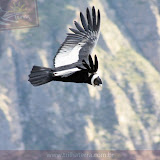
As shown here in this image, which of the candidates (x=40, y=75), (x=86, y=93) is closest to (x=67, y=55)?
(x=40, y=75)

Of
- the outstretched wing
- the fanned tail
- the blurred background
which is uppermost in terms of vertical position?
the outstretched wing

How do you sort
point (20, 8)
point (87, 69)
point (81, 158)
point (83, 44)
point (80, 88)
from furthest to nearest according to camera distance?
point (81, 158)
point (20, 8)
point (80, 88)
point (83, 44)
point (87, 69)

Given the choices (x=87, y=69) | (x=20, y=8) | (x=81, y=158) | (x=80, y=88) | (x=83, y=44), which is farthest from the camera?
(x=81, y=158)

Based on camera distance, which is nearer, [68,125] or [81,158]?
[68,125]

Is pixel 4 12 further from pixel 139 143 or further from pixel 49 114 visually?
pixel 139 143

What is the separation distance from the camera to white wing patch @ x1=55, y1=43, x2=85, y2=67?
19141mm

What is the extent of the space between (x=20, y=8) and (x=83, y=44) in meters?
145

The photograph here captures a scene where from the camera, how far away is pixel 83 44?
2033cm

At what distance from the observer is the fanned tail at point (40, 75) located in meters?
17.0

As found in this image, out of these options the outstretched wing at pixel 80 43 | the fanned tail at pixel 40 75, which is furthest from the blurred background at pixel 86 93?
the fanned tail at pixel 40 75

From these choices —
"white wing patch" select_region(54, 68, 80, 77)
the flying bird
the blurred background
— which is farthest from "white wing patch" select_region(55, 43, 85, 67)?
the blurred background

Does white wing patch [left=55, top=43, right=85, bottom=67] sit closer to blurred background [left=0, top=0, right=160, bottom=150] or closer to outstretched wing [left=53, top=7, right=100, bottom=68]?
outstretched wing [left=53, top=7, right=100, bottom=68]

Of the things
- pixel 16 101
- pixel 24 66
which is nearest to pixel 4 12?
pixel 24 66

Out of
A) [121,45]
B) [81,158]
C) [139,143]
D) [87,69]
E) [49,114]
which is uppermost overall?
[87,69]
